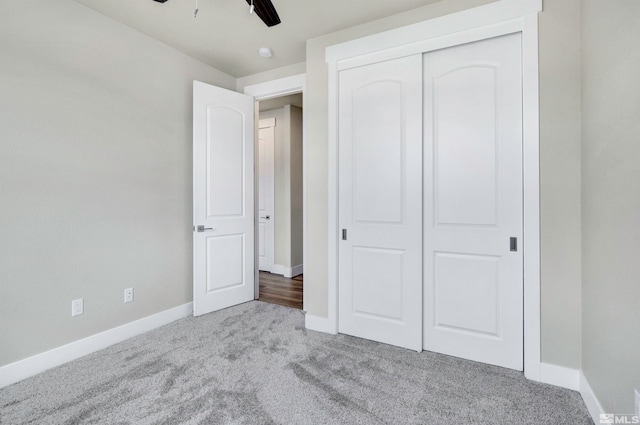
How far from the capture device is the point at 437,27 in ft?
7.44

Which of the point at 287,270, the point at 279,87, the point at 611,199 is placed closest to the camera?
the point at 611,199

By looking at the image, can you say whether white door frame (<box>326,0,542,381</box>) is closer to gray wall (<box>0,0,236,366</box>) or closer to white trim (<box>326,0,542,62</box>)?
white trim (<box>326,0,542,62</box>)

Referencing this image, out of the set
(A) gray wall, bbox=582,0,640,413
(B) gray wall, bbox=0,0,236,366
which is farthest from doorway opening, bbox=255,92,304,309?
(A) gray wall, bbox=582,0,640,413

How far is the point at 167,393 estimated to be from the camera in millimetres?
1839

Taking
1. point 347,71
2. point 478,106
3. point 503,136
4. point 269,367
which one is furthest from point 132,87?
point 503,136

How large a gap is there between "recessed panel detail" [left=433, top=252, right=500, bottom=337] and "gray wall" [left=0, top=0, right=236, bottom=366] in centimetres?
252

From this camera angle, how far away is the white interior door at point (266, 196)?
505cm

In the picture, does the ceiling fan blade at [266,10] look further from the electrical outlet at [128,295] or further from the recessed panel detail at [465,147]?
the electrical outlet at [128,295]

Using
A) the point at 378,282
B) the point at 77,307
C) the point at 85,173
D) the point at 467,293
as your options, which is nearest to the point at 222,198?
the point at 85,173

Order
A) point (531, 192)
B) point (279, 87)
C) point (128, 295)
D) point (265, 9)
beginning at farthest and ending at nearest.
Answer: point (279, 87) → point (128, 295) → point (531, 192) → point (265, 9)

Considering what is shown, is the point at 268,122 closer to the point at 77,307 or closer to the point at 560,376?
the point at 77,307

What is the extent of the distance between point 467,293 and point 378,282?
0.68 m

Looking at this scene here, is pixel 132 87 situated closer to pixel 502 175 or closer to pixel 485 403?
pixel 502 175

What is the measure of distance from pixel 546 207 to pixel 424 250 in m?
0.84
